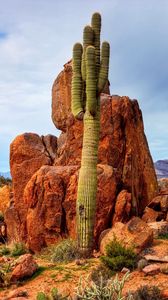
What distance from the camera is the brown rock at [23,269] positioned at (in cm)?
1055

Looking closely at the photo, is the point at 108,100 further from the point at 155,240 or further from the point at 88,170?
the point at 155,240

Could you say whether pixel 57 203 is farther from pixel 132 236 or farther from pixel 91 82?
pixel 91 82

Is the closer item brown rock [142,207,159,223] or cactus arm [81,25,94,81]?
cactus arm [81,25,94,81]

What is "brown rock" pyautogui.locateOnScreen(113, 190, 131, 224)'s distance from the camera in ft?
46.0

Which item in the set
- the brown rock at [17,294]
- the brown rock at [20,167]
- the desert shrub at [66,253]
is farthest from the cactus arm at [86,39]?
the brown rock at [17,294]

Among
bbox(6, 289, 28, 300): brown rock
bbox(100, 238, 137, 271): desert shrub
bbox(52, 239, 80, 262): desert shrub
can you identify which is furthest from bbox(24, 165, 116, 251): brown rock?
bbox(6, 289, 28, 300): brown rock

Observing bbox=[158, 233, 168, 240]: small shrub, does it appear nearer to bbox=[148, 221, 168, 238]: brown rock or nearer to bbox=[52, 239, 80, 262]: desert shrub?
bbox=[148, 221, 168, 238]: brown rock

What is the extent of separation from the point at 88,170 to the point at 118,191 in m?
2.55

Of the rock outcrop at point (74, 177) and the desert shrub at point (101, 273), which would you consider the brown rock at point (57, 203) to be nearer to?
the rock outcrop at point (74, 177)

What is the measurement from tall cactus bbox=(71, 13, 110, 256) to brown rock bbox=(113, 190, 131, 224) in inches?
65.4

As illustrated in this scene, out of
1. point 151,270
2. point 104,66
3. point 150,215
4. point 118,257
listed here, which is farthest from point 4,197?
point 151,270

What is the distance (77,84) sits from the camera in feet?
44.7

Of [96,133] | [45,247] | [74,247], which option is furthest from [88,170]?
[45,247]

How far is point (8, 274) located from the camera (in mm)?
10898
